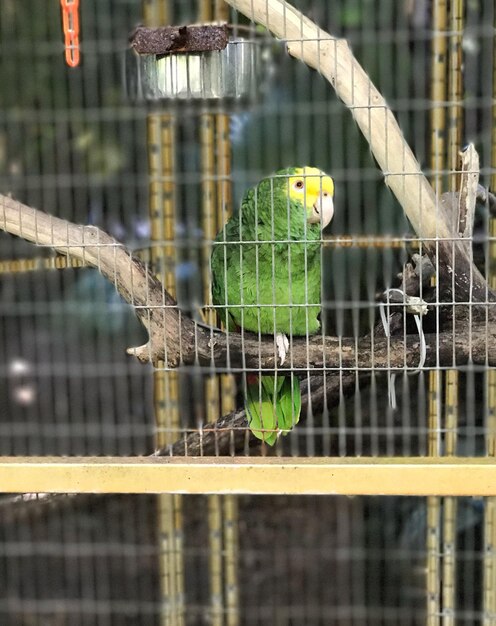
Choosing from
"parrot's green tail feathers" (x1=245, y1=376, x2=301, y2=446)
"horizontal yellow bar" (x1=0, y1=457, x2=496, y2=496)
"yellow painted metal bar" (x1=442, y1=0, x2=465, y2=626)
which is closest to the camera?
"horizontal yellow bar" (x1=0, y1=457, x2=496, y2=496)

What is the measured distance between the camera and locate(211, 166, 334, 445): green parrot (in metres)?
1.73

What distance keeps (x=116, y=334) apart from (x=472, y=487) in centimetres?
135

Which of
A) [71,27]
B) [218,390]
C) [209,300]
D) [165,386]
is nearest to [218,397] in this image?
[218,390]

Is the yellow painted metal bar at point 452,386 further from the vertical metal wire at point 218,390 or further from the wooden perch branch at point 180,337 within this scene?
the vertical metal wire at point 218,390

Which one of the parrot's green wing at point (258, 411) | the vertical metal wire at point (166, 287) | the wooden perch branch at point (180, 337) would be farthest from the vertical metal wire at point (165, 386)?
the wooden perch branch at point (180, 337)

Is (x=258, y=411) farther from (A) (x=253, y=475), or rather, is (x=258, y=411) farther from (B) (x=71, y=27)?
(B) (x=71, y=27)

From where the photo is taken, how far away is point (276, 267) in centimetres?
179

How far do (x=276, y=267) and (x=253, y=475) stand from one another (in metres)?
0.54

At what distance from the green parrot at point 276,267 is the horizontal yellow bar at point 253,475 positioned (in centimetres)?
29

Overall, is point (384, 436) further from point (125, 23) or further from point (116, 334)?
point (125, 23)

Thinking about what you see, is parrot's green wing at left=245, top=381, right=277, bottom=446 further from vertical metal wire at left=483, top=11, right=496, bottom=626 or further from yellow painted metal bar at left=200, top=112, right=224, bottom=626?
vertical metal wire at left=483, top=11, right=496, bottom=626

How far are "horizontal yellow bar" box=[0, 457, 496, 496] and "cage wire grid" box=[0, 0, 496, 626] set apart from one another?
513 mm

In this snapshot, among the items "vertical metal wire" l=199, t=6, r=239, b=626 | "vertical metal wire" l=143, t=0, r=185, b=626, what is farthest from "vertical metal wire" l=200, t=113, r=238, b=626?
"vertical metal wire" l=143, t=0, r=185, b=626

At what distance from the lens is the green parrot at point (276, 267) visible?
173cm
